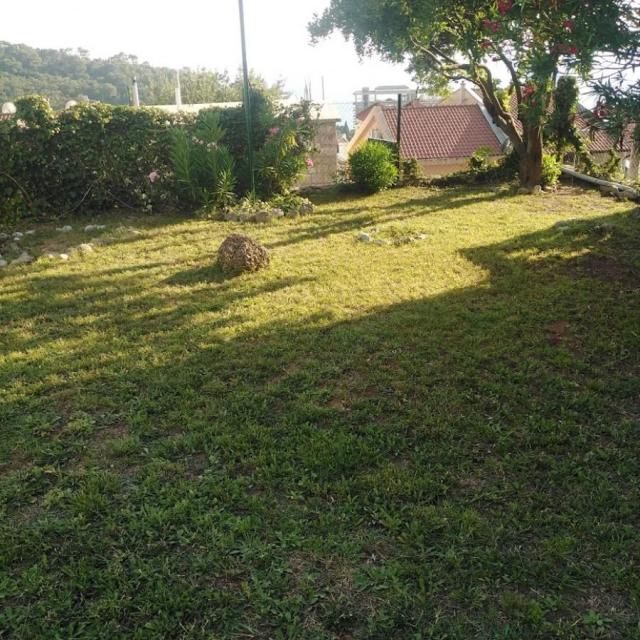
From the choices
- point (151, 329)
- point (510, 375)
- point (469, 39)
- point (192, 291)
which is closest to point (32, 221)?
point (192, 291)

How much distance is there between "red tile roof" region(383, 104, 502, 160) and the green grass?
1908 cm

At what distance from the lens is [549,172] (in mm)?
10156

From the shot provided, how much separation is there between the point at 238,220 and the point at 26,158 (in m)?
3.12

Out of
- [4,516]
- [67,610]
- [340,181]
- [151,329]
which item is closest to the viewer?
[67,610]

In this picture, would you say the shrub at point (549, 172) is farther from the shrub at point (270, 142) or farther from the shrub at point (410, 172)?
the shrub at point (270, 142)

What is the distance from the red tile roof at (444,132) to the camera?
22.9m

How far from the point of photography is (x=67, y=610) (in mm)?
1802

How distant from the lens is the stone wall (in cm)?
1121

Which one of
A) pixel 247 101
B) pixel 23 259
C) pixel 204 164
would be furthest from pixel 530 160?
pixel 23 259

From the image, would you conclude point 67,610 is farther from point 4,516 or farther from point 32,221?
point 32,221

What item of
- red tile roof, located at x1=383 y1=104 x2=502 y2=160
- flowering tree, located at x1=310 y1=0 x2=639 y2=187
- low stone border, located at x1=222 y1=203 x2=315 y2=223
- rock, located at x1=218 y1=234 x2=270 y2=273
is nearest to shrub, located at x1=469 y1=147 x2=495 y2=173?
flowering tree, located at x1=310 y1=0 x2=639 y2=187

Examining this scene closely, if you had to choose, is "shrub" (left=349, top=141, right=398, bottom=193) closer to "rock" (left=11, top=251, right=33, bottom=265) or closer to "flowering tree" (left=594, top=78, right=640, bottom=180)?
"rock" (left=11, top=251, right=33, bottom=265)

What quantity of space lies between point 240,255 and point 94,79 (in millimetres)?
39009

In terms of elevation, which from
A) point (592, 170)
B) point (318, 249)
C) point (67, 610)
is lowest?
point (67, 610)
